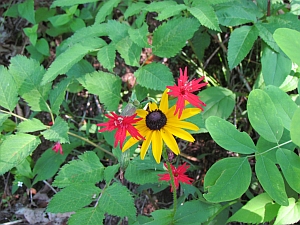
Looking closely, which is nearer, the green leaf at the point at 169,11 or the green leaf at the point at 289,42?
the green leaf at the point at 289,42

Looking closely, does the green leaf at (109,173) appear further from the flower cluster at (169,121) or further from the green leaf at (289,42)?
the green leaf at (289,42)

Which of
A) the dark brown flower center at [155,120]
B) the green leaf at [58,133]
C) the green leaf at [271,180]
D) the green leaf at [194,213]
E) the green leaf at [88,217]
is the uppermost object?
the dark brown flower center at [155,120]

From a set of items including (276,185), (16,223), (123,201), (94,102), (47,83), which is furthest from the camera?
(94,102)

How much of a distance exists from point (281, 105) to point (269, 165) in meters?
0.28

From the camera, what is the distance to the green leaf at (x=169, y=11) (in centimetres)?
181

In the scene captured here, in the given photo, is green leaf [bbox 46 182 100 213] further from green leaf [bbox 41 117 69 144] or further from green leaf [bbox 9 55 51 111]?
green leaf [bbox 9 55 51 111]

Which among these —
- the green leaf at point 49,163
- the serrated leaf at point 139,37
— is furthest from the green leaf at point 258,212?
the green leaf at point 49,163

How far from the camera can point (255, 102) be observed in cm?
146

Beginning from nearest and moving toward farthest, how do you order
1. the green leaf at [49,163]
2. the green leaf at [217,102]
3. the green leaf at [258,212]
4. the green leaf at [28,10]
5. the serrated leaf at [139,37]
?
the green leaf at [258,212]
the serrated leaf at [139,37]
the green leaf at [217,102]
the green leaf at [49,163]
the green leaf at [28,10]

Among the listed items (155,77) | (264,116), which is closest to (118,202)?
(155,77)

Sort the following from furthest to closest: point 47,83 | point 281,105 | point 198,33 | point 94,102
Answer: point 94,102
point 198,33
point 47,83
point 281,105

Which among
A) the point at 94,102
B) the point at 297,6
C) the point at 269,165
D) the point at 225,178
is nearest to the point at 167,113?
the point at 225,178

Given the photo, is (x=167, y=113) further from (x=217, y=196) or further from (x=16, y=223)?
(x=16, y=223)

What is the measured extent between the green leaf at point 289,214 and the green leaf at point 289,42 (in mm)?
790
